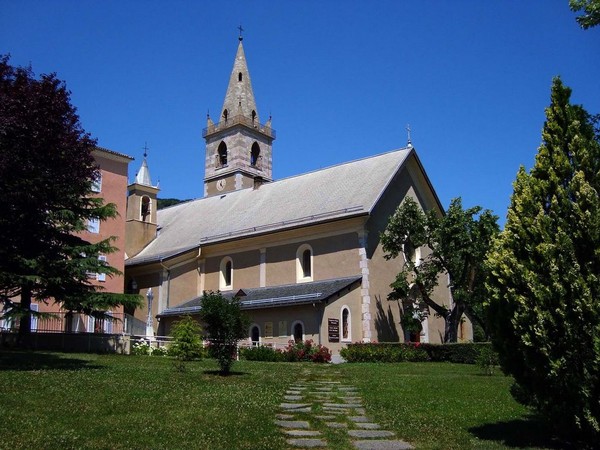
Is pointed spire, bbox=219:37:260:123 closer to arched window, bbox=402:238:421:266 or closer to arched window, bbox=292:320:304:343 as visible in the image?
arched window, bbox=402:238:421:266

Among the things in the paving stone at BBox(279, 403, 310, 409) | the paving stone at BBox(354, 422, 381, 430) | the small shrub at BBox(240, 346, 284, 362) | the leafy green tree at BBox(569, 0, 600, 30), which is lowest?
the paving stone at BBox(354, 422, 381, 430)

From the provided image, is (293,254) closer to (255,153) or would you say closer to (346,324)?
(346,324)

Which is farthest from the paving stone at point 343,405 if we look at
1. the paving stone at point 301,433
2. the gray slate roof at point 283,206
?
the gray slate roof at point 283,206

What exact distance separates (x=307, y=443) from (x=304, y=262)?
24614 millimetres

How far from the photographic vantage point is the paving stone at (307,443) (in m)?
9.23

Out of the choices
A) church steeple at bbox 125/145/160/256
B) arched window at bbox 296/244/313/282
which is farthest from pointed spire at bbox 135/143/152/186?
arched window at bbox 296/244/313/282

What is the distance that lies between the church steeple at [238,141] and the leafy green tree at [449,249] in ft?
118

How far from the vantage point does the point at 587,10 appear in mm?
11445

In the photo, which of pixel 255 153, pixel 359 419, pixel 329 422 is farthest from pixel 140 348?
pixel 255 153

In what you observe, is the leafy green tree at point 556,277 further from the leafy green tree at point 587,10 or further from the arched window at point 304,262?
the arched window at point 304,262

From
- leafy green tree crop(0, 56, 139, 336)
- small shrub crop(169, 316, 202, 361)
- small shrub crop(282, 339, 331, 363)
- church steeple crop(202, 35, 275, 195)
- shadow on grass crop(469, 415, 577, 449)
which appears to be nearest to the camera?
shadow on grass crop(469, 415, 577, 449)

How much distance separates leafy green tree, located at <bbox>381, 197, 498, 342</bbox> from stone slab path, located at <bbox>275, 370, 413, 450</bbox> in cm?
1461

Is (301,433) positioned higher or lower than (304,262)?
lower

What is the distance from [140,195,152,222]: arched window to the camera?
44562mm
